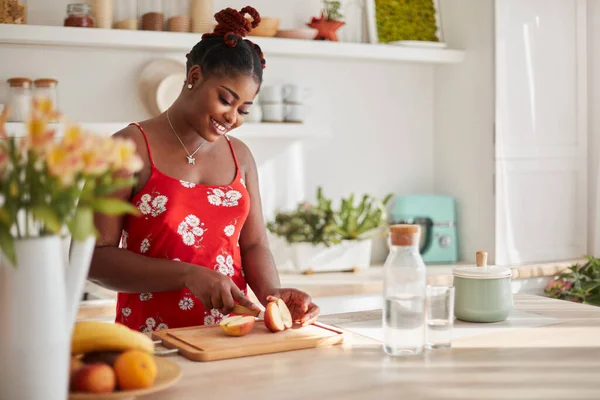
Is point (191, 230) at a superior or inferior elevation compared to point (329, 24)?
inferior

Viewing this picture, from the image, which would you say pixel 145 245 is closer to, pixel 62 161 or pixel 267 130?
pixel 62 161

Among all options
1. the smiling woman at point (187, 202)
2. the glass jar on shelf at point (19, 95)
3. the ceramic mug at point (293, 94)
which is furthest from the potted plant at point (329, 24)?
the smiling woman at point (187, 202)

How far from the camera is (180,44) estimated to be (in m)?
3.34

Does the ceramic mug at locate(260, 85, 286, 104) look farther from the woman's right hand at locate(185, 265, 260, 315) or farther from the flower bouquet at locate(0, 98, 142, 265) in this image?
the flower bouquet at locate(0, 98, 142, 265)

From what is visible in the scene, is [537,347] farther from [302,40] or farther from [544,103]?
Result: [544,103]

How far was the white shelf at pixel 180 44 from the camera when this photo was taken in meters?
3.13

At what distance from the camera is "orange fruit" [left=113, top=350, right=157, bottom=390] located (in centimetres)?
114

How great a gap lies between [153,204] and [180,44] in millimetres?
1638

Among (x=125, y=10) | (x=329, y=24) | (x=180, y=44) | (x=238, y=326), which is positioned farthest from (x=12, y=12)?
(x=238, y=326)

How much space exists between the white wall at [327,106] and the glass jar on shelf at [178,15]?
0.15m

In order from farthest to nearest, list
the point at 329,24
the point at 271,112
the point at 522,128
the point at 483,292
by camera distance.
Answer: the point at 522,128
the point at 329,24
the point at 271,112
the point at 483,292

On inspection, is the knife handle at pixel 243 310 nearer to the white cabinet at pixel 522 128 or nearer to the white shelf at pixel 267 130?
the white shelf at pixel 267 130

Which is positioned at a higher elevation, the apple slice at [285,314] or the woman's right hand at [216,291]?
the woman's right hand at [216,291]

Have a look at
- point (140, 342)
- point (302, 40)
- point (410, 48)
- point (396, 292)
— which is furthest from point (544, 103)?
point (140, 342)
